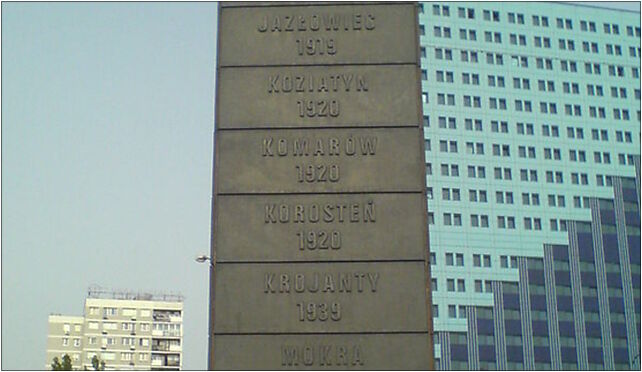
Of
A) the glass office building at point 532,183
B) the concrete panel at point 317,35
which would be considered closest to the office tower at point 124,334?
the glass office building at point 532,183

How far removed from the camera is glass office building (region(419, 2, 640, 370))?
82250 millimetres

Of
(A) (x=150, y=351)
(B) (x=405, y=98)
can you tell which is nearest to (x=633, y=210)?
(A) (x=150, y=351)

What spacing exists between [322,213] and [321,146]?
1150mm

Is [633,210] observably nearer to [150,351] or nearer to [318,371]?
[150,351]

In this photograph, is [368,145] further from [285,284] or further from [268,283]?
[268,283]

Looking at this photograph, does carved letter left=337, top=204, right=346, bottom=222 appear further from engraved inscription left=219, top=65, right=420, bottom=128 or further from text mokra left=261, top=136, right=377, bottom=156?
engraved inscription left=219, top=65, right=420, bottom=128

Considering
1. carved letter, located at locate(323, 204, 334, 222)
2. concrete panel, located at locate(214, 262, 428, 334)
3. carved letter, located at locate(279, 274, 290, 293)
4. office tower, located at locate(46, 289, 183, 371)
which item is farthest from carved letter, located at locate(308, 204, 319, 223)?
office tower, located at locate(46, 289, 183, 371)

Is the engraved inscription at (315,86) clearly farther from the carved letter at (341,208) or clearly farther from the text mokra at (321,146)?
the carved letter at (341,208)

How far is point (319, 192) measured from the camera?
1584cm

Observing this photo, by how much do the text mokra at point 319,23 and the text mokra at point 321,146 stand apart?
6.92ft

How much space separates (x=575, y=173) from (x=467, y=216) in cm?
1166

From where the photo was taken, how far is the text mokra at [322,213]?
1569cm

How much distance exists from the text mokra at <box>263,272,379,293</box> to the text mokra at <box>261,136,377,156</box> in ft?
6.65

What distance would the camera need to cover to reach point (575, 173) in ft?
287
